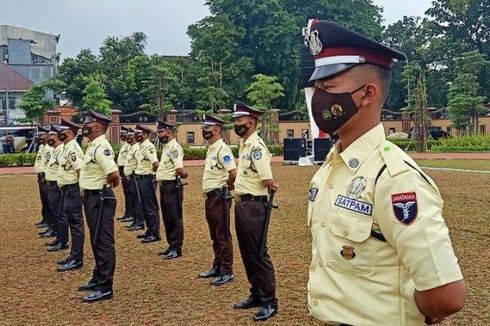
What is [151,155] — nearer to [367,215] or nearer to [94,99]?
[367,215]

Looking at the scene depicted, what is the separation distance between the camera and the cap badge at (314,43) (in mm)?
2362

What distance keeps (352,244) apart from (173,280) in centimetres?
514

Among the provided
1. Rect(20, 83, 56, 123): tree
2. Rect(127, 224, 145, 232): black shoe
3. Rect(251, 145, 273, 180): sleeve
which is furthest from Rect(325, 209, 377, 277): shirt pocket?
Rect(20, 83, 56, 123): tree

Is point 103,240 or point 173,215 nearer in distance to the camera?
point 103,240

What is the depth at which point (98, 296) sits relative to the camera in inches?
247

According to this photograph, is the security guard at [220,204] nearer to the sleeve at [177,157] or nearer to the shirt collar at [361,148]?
the sleeve at [177,157]

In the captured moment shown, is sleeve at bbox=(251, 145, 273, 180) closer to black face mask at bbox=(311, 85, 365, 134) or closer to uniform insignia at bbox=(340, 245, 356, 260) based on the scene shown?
black face mask at bbox=(311, 85, 365, 134)

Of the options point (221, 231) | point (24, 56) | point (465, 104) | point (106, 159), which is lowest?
point (221, 231)

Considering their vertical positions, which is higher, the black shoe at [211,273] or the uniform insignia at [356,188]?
the uniform insignia at [356,188]

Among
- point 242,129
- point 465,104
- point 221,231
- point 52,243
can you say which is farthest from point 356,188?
point 465,104

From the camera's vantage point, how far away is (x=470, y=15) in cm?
5150

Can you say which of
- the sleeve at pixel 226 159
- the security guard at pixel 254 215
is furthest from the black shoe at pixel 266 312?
the sleeve at pixel 226 159

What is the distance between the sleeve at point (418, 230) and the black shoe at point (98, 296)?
4816mm

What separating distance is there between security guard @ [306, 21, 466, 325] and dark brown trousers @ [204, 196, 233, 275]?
14.8 feet
